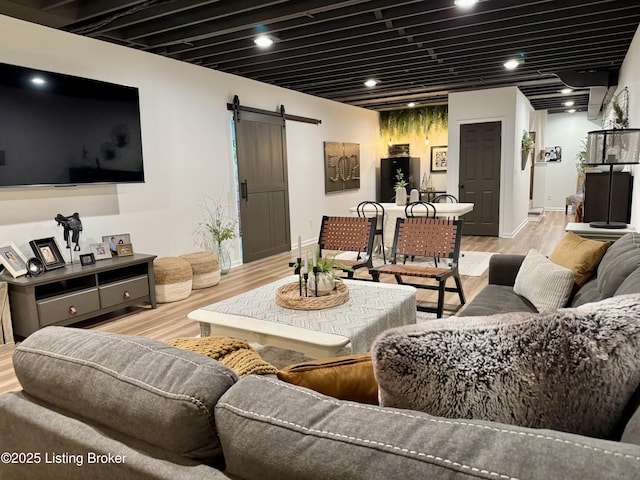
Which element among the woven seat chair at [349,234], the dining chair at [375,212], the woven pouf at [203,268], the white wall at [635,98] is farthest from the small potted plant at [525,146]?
the woven pouf at [203,268]

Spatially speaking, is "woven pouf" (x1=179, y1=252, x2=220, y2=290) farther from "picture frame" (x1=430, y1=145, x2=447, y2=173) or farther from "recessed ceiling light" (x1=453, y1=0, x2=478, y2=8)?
"picture frame" (x1=430, y1=145, x2=447, y2=173)

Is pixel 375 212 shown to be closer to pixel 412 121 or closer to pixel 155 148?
pixel 155 148

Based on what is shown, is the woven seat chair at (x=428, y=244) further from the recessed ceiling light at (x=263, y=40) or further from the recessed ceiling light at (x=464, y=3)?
the recessed ceiling light at (x=263, y=40)

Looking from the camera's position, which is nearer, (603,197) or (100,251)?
(100,251)

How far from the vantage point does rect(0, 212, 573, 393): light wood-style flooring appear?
3.56 meters

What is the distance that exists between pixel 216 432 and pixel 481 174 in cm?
792

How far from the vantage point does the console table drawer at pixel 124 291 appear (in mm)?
3810

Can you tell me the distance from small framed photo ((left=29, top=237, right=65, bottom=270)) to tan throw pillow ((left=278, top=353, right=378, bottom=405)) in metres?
3.35

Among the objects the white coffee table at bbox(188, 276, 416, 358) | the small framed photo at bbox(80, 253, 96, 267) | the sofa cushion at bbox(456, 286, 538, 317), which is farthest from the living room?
the sofa cushion at bbox(456, 286, 538, 317)

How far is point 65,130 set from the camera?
3824 millimetres

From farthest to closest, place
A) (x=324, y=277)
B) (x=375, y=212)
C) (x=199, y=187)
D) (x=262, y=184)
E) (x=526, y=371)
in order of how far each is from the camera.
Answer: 1. (x=262, y=184)
2. (x=375, y=212)
3. (x=199, y=187)
4. (x=324, y=277)
5. (x=526, y=371)

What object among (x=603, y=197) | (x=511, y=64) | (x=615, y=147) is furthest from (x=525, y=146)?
(x=615, y=147)

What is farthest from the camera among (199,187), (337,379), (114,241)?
(199,187)

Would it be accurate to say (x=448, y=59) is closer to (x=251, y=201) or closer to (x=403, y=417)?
(x=251, y=201)
